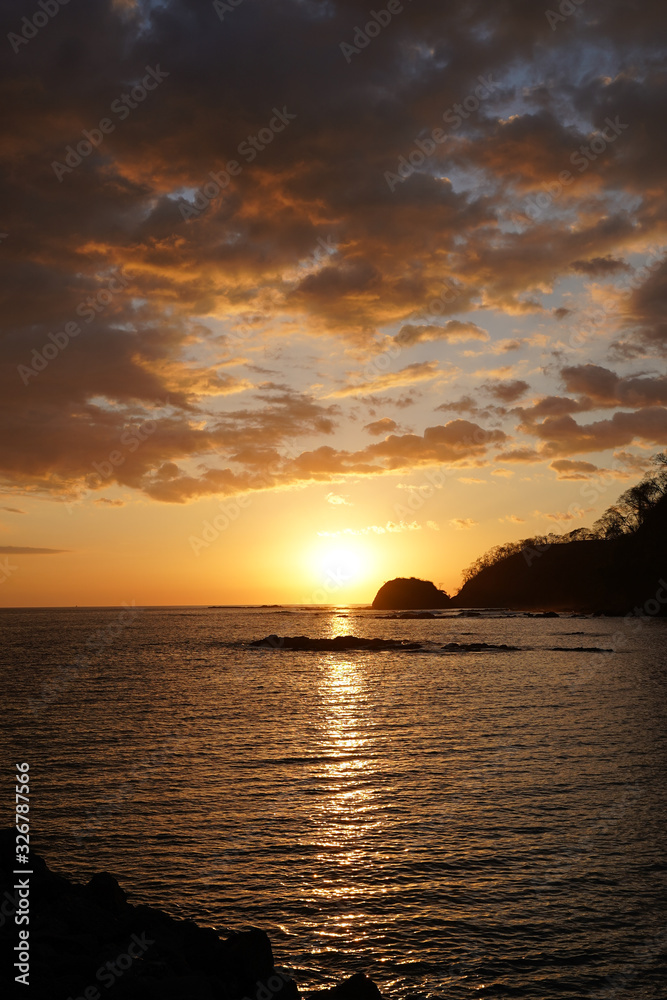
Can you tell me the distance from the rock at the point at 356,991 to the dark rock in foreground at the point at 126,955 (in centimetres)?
1

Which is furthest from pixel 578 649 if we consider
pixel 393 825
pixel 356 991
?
pixel 356 991

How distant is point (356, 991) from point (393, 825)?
10.3 meters

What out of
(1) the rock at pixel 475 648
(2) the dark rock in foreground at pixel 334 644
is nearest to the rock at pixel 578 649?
(1) the rock at pixel 475 648

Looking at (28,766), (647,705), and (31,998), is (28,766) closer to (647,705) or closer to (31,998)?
(31,998)

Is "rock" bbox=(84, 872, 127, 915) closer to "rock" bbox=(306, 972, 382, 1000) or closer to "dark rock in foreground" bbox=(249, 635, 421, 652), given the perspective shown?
"rock" bbox=(306, 972, 382, 1000)

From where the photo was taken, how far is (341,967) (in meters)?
13.4

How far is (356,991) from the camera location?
11.2 metres

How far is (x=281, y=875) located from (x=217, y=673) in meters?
57.0

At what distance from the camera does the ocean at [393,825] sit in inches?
544

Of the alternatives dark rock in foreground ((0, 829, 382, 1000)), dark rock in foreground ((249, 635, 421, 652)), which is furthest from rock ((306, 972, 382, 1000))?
dark rock in foreground ((249, 635, 421, 652))

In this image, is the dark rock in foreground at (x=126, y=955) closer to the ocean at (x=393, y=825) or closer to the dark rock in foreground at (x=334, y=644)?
the ocean at (x=393, y=825)

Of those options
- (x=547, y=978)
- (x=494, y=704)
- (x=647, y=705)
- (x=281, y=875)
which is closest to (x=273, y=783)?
(x=281, y=875)

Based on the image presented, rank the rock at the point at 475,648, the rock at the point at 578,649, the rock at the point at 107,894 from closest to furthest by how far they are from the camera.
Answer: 1. the rock at the point at 107,894
2. the rock at the point at 578,649
3. the rock at the point at 475,648

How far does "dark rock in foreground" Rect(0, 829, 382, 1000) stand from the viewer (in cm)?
1116
